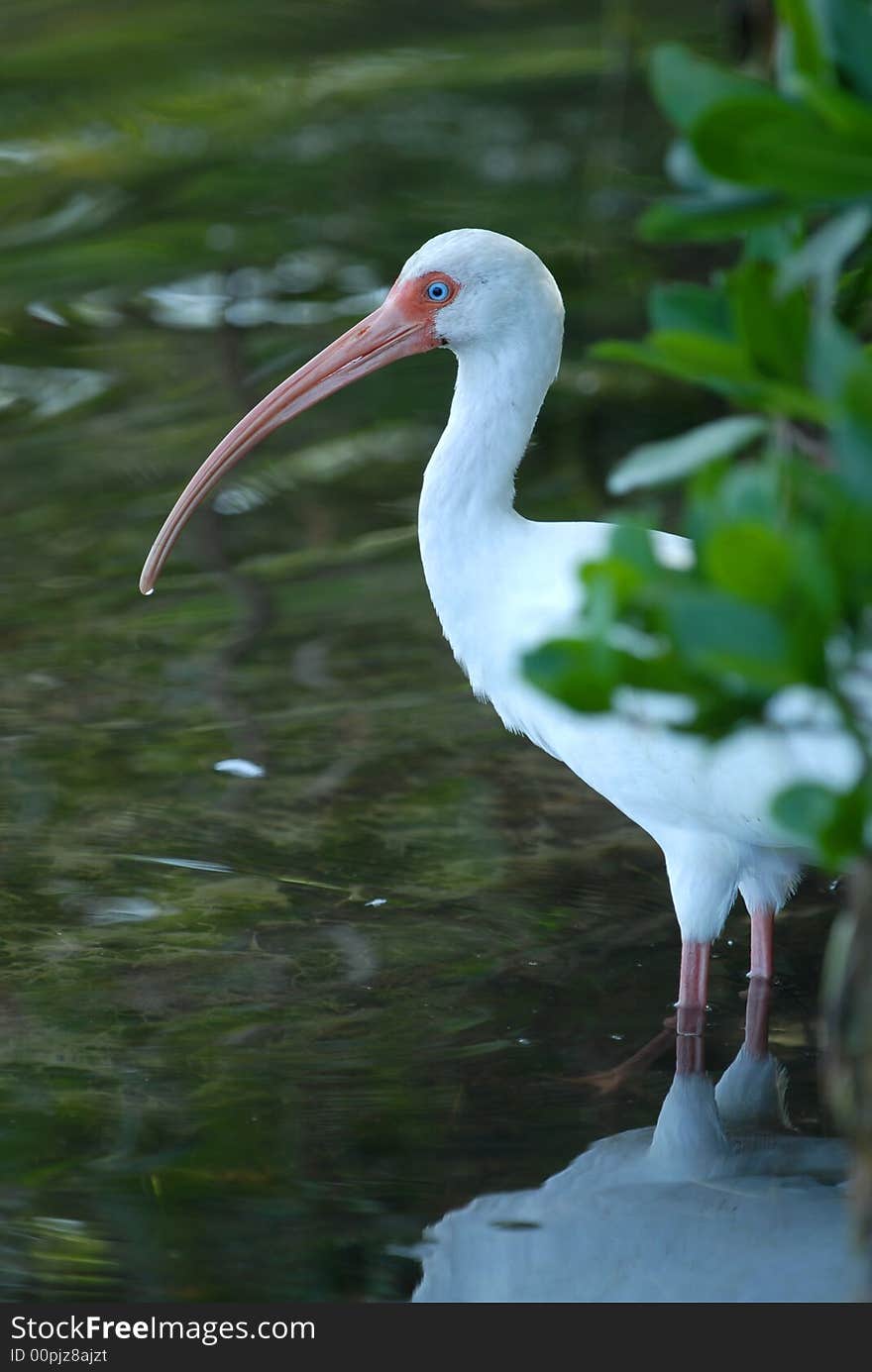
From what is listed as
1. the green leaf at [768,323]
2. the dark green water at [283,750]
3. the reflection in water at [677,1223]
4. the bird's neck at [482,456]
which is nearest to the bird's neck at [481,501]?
the bird's neck at [482,456]

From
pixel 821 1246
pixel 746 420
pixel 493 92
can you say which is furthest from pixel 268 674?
pixel 493 92

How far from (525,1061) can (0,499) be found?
173 inches

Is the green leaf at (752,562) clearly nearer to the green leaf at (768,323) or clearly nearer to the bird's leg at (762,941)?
the green leaf at (768,323)

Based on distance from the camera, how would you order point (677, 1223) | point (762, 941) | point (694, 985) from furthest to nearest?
point (762, 941) → point (694, 985) → point (677, 1223)

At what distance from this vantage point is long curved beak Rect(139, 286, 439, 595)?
5.38 m

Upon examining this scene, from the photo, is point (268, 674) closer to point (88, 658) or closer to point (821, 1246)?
point (88, 658)

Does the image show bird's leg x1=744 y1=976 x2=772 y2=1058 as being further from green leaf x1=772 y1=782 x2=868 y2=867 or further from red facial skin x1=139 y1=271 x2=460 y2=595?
green leaf x1=772 y1=782 x2=868 y2=867

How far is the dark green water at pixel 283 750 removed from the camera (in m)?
4.52

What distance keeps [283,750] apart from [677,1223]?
2724 mm

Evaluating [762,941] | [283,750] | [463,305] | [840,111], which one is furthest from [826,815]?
[283,750]

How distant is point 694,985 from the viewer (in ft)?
16.5

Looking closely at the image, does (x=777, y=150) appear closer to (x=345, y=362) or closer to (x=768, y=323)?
(x=768, y=323)

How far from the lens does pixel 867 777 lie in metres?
2.37

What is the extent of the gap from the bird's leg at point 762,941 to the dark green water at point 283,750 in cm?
10
